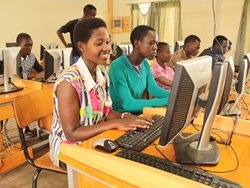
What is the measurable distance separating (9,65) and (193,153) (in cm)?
188

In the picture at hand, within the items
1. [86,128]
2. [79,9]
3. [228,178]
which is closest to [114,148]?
[86,128]

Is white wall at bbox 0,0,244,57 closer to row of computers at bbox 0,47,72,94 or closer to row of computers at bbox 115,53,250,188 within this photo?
row of computers at bbox 0,47,72,94

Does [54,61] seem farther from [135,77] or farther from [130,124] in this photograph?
[130,124]

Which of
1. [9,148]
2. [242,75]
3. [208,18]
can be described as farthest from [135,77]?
[208,18]

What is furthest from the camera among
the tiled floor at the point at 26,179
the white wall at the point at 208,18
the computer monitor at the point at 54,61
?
the white wall at the point at 208,18

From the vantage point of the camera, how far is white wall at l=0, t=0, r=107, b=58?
4.86m

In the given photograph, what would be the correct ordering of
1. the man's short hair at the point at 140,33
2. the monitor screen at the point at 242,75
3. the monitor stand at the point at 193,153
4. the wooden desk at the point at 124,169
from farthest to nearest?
the man's short hair at the point at 140,33, the monitor screen at the point at 242,75, the monitor stand at the point at 193,153, the wooden desk at the point at 124,169

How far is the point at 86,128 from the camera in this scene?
112 centimetres

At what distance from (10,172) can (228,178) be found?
193 centimetres

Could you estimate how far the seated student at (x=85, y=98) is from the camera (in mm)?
1105

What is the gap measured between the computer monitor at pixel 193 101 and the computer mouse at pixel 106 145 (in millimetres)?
221

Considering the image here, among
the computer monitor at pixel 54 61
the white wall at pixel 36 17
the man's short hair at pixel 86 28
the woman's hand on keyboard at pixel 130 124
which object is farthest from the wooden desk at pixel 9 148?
the white wall at pixel 36 17

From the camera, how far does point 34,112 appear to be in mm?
1419

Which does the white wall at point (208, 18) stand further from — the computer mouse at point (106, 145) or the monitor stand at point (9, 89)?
the computer mouse at point (106, 145)
